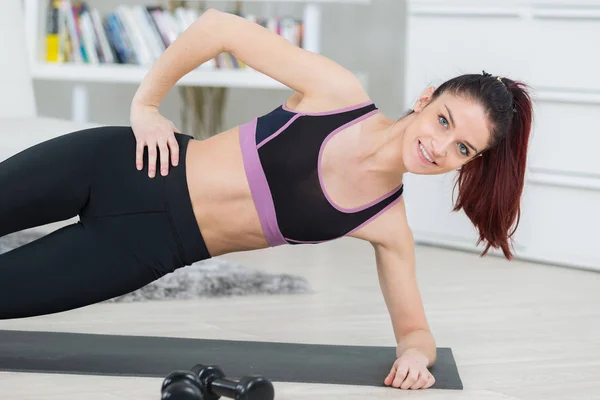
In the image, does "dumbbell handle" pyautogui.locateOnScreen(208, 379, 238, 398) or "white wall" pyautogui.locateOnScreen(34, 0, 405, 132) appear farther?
"white wall" pyautogui.locateOnScreen(34, 0, 405, 132)

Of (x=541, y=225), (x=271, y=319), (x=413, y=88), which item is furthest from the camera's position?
(x=413, y=88)

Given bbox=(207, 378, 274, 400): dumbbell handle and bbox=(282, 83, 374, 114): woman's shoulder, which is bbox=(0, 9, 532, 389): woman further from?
bbox=(207, 378, 274, 400): dumbbell handle

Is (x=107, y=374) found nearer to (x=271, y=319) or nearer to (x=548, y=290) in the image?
(x=271, y=319)

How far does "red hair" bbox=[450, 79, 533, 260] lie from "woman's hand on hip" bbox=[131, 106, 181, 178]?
532mm

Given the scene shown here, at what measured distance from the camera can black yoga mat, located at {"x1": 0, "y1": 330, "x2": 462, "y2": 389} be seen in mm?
1938

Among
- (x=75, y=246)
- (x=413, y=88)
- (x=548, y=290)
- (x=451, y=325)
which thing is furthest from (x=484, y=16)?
(x=75, y=246)

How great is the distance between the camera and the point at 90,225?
6.31ft

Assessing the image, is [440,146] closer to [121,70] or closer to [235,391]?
[235,391]

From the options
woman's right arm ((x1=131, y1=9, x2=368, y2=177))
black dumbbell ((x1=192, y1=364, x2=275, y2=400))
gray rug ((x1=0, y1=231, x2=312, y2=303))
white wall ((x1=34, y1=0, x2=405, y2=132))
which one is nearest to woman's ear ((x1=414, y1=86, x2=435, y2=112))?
woman's right arm ((x1=131, y1=9, x2=368, y2=177))

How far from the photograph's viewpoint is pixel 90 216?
192 centimetres

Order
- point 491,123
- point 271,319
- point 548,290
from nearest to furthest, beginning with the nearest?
point 491,123 → point 271,319 → point 548,290

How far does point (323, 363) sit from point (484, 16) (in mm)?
1994

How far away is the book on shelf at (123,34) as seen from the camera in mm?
4098

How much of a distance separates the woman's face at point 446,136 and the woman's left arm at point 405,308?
21cm
